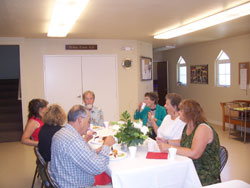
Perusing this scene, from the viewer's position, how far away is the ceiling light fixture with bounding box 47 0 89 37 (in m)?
3.09

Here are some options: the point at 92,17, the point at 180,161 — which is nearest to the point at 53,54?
the point at 92,17

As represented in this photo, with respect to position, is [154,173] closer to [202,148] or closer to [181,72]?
[202,148]

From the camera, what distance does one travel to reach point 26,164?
4.49m

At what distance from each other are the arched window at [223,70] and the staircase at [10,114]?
565cm

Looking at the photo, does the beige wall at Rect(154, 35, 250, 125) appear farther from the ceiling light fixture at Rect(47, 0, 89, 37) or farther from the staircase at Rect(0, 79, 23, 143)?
the staircase at Rect(0, 79, 23, 143)

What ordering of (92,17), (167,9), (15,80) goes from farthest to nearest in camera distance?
(15,80)
(92,17)
(167,9)

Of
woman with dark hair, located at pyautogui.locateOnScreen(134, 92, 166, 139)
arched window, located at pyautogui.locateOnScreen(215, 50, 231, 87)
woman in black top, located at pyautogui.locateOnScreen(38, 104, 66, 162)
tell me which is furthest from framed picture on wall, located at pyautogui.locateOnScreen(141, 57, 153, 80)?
woman in black top, located at pyautogui.locateOnScreen(38, 104, 66, 162)

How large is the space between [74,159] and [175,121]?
1356 mm

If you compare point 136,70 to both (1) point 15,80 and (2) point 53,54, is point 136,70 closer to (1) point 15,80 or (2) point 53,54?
(2) point 53,54

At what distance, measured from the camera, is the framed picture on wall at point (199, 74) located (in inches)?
303

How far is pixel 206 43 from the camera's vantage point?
24.9ft

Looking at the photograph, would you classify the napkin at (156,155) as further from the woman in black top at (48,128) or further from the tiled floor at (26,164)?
the tiled floor at (26,164)

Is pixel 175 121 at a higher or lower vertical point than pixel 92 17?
lower

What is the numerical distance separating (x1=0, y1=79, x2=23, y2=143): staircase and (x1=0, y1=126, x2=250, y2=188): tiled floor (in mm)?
345
